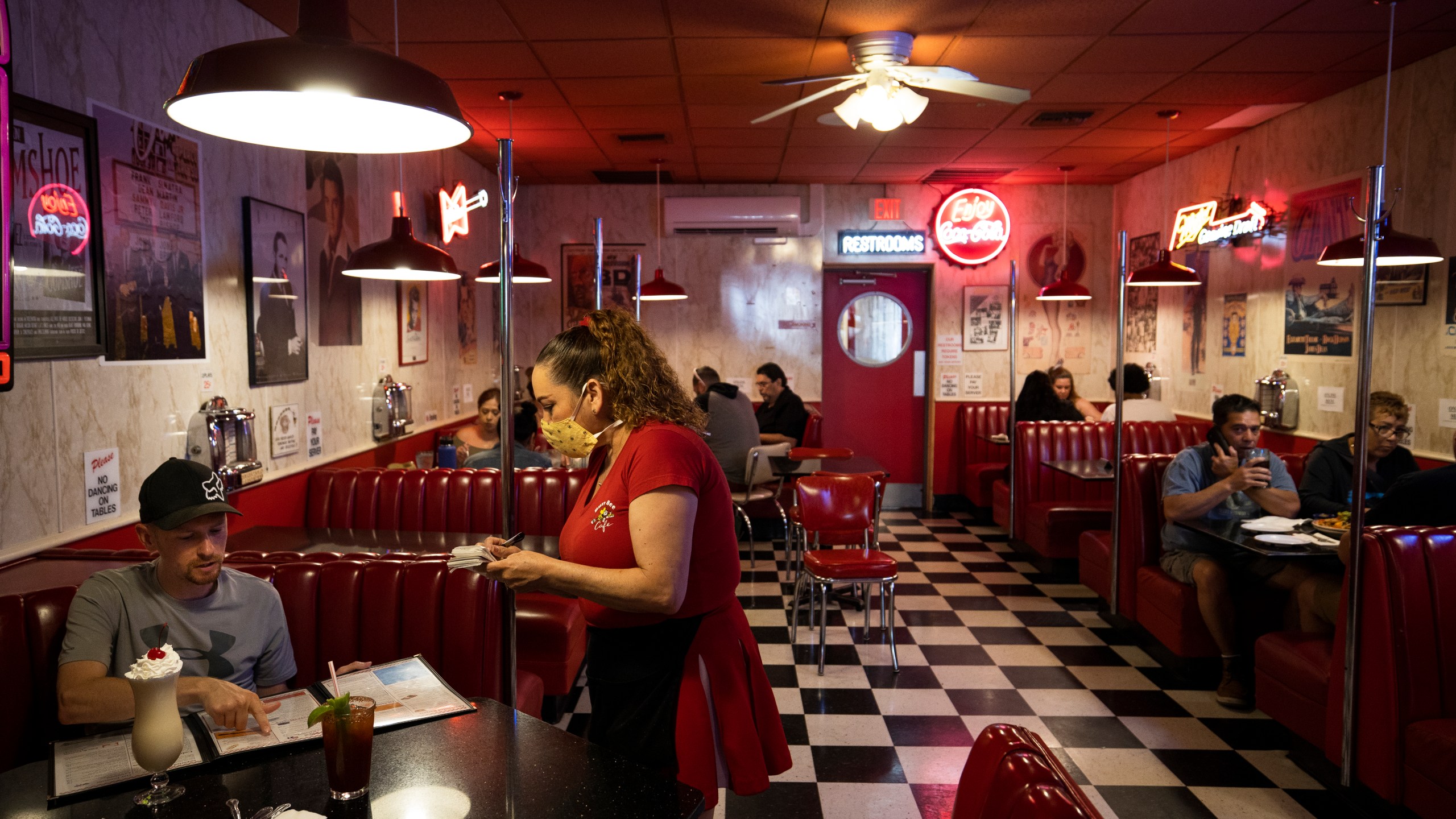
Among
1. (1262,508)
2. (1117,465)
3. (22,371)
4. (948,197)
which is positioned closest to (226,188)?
(22,371)

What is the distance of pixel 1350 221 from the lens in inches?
205

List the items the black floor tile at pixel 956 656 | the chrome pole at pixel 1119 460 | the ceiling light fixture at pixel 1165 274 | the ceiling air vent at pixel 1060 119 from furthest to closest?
the ceiling light fixture at pixel 1165 274
the ceiling air vent at pixel 1060 119
the chrome pole at pixel 1119 460
the black floor tile at pixel 956 656

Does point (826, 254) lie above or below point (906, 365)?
above

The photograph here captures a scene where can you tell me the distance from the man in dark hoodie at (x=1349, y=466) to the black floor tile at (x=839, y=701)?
236 cm

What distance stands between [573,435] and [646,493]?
0.35 meters

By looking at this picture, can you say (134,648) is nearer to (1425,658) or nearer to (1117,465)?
(1425,658)

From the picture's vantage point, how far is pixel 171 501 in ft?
6.46

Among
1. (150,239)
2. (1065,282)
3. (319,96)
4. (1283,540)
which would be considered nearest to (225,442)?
(150,239)

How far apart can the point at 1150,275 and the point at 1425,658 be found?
147 inches

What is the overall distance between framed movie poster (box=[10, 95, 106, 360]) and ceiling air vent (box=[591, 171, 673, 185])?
535cm

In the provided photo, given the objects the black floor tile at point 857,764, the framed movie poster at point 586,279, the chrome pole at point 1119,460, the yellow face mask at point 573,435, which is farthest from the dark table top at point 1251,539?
the framed movie poster at point 586,279

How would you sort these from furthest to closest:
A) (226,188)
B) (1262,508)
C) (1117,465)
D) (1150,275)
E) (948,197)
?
(948,197)
(1150,275)
(1117,465)
(1262,508)
(226,188)

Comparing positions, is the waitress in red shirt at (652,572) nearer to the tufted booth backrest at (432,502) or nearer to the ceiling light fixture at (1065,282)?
the tufted booth backrest at (432,502)

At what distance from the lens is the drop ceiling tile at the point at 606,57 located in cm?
445
